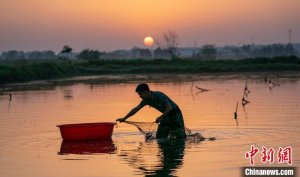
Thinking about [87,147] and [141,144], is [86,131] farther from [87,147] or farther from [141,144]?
[141,144]

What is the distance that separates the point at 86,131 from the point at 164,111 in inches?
79.9

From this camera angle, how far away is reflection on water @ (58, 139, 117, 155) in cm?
1576

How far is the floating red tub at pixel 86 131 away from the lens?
55.8 ft

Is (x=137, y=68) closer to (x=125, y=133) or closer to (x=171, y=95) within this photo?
(x=171, y=95)

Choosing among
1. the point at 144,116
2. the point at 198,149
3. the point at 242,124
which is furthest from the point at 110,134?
the point at 144,116

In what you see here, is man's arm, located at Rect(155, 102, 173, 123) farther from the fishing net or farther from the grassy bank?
the grassy bank

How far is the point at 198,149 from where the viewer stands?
50.1 feet

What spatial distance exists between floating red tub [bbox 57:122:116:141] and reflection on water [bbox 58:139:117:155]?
113mm

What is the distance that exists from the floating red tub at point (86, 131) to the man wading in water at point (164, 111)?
0.92 meters

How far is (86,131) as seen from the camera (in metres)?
17.1

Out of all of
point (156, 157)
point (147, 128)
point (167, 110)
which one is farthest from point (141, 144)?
point (156, 157)

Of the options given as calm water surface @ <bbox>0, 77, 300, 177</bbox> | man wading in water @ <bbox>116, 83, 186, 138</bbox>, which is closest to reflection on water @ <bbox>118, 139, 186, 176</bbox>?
calm water surface @ <bbox>0, 77, 300, 177</bbox>

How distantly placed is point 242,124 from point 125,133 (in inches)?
128

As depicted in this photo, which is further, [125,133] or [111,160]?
[125,133]
